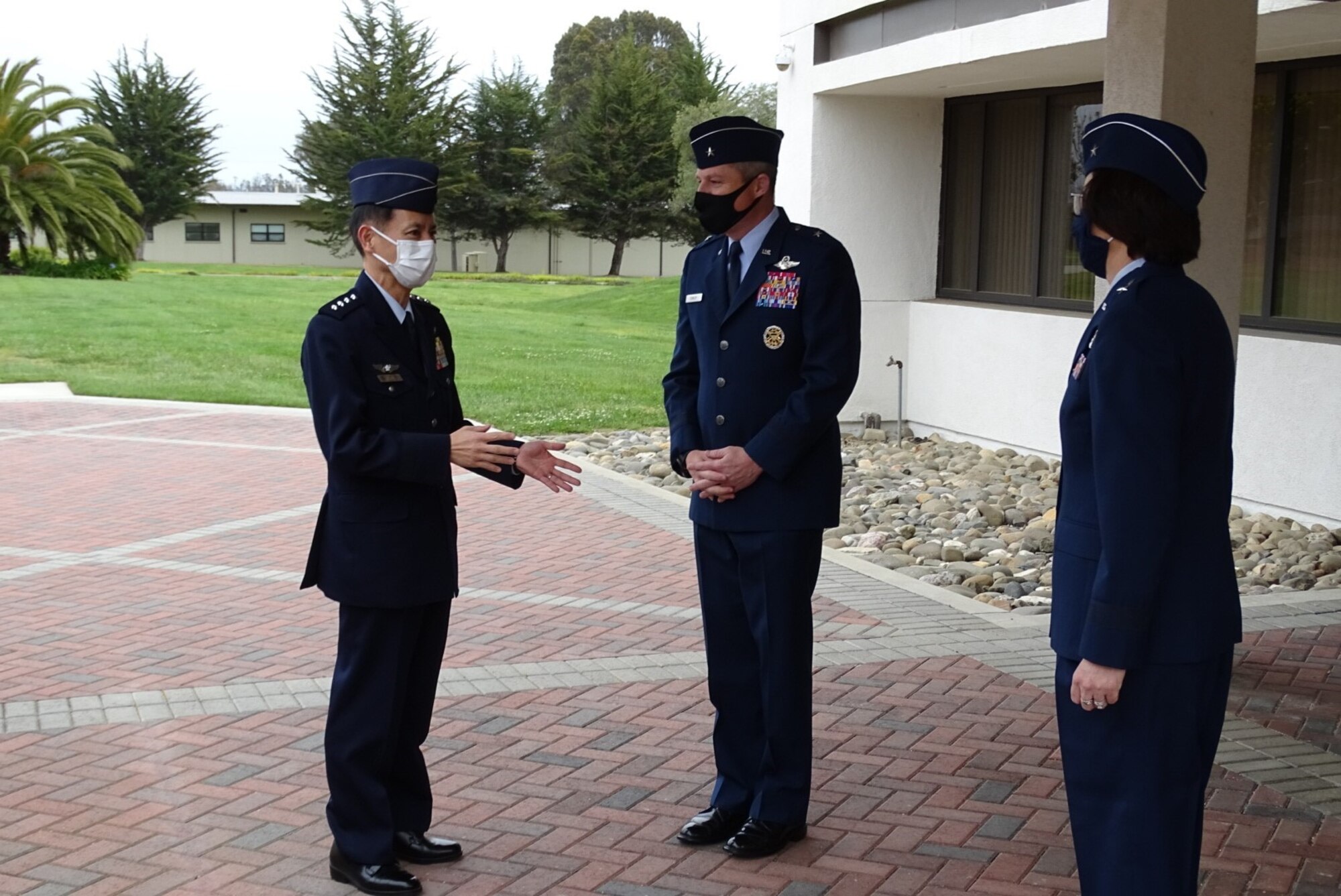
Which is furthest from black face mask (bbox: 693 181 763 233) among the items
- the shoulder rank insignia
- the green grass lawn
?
the green grass lawn

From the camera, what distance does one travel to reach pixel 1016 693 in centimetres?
593

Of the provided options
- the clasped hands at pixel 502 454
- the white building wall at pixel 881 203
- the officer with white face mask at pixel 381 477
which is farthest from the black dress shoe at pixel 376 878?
the white building wall at pixel 881 203

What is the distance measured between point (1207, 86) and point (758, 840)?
3.50 metres

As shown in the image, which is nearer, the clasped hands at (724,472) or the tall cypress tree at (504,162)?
the clasped hands at (724,472)

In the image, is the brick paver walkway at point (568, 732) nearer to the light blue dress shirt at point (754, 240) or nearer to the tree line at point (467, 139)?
the light blue dress shirt at point (754, 240)

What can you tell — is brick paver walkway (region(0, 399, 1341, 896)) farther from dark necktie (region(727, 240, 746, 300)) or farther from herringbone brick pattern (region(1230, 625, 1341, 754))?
dark necktie (region(727, 240, 746, 300))

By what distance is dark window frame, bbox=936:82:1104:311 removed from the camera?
41.3 ft

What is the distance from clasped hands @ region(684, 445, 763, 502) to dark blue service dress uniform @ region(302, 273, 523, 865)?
22.5 inches

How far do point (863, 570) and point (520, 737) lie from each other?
351 centimetres

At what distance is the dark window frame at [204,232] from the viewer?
228 feet

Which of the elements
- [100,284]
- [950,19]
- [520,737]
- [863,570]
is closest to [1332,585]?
[863,570]

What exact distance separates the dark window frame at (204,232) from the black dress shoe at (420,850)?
69504 millimetres

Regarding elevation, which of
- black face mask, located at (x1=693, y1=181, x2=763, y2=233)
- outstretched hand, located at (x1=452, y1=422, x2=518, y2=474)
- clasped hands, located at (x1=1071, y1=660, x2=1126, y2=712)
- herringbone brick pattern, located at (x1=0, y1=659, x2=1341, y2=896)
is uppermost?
black face mask, located at (x1=693, y1=181, x2=763, y2=233)

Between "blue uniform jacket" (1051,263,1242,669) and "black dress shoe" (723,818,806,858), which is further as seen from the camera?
"black dress shoe" (723,818,806,858)
